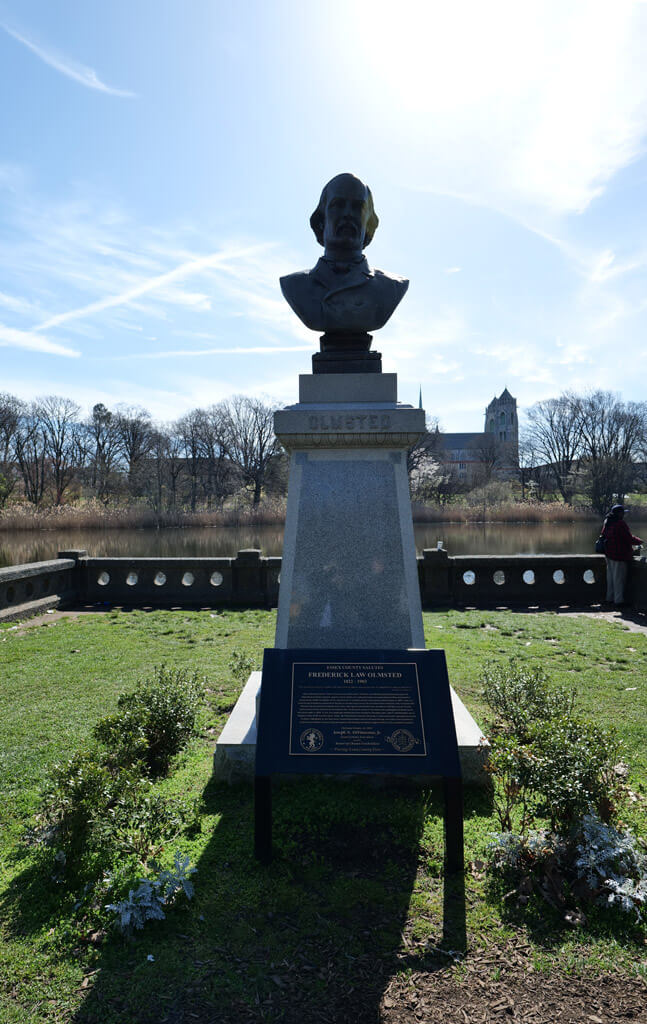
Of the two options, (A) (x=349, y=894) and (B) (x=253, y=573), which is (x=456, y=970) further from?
(B) (x=253, y=573)

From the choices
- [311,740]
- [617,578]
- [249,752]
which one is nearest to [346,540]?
[311,740]

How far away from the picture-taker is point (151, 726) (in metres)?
4.16

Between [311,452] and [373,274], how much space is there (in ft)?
5.37

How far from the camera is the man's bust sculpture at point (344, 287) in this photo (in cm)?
444

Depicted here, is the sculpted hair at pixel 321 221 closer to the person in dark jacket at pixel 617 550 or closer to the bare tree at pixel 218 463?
the person in dark jacket at pixel 617 550

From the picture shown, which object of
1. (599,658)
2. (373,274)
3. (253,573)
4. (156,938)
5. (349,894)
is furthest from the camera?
(253,573)

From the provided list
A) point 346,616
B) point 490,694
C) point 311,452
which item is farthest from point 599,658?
point 311,452

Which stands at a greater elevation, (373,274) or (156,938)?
(373,274)

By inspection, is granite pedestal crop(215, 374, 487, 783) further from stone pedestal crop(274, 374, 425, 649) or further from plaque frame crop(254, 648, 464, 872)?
plaque frame crop(254, 648, 464, 872)

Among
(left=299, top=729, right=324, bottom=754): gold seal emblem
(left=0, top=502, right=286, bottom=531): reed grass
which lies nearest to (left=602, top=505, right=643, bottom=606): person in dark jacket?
(left=299, top=729, right=324, bottom=754): gold seal emblem

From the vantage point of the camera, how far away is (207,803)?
3.65 metres

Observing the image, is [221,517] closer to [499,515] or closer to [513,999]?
[499,515]

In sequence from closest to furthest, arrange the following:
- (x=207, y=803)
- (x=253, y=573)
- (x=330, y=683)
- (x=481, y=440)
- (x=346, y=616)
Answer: (x=330, y=683), (x=207, y=803), (x=346, y=616), (x=253, y=573), (x=481, y=440)

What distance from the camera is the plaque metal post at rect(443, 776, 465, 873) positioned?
9.38 feet
